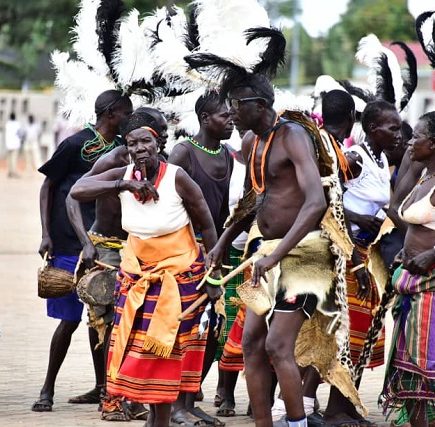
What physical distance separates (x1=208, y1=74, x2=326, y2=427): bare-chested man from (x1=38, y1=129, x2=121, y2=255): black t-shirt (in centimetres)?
181

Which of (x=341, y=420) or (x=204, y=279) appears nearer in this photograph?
(x=204, y=279)

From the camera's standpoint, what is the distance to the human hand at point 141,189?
273 inches

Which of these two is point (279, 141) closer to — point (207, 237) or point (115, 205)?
point (207, 237)

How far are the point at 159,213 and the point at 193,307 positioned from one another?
56 cm

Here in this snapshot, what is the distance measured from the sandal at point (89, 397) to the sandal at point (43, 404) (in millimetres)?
265

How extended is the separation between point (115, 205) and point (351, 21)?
52.1m

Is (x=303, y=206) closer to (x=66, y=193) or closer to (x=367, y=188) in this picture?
(x=367, y=188)

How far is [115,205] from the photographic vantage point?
26.9 feet

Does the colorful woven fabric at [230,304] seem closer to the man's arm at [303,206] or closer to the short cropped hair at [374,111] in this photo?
the short cropped hair at [374,111]

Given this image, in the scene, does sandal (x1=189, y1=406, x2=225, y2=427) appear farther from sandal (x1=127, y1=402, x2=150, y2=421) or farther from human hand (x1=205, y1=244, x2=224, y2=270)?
human hand (x1=205, y1=244, x2=224, y2=270)

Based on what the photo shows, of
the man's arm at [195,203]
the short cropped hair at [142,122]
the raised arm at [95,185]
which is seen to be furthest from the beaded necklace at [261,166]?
the raised arm at [95,185]

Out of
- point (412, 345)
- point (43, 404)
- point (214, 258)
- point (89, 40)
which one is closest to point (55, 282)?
point (43, 404)

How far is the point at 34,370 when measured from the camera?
9.52 metres

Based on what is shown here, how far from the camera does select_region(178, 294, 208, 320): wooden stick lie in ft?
23.1
